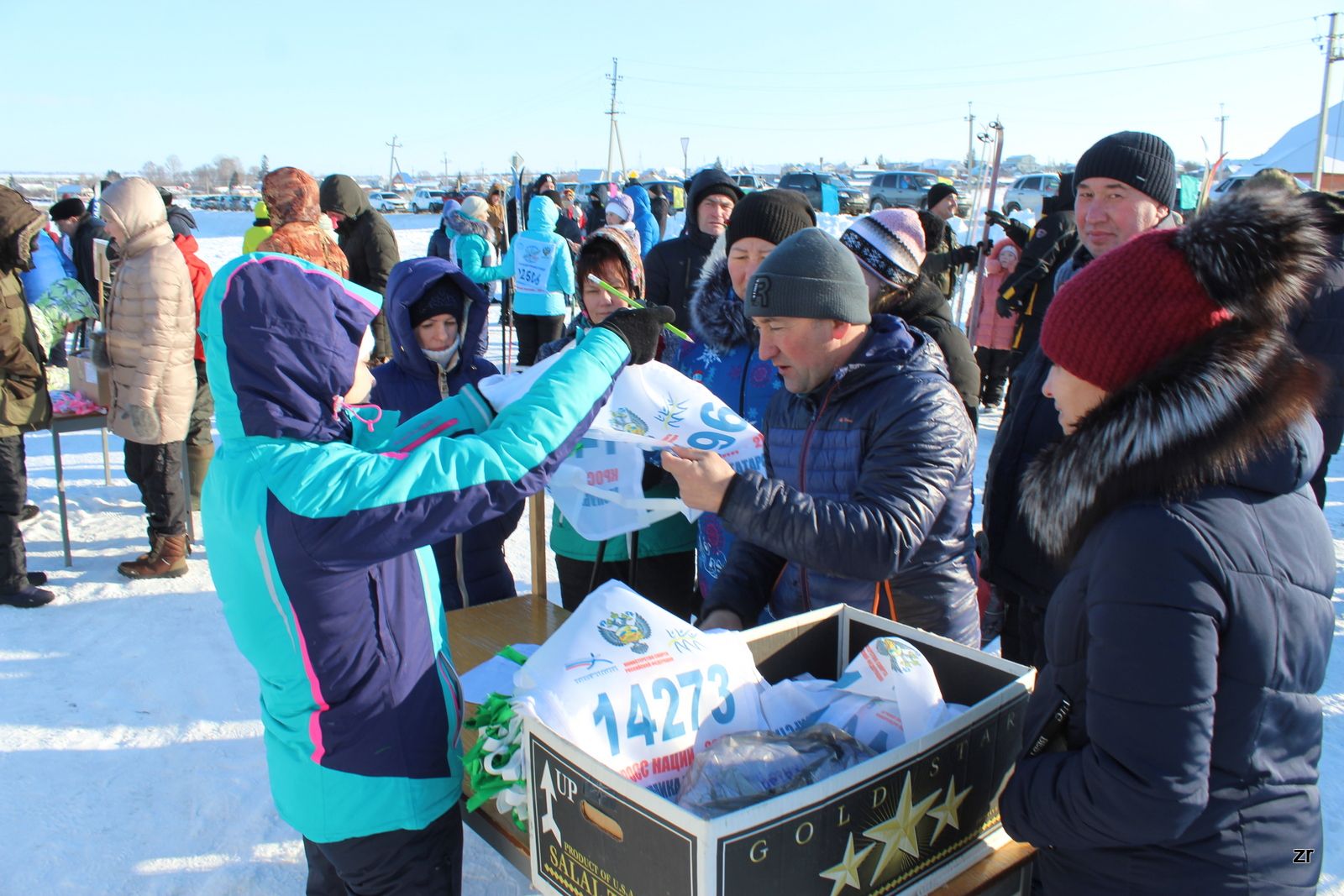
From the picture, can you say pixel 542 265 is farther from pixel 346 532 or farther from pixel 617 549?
pixel 346 532

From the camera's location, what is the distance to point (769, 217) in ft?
9.21

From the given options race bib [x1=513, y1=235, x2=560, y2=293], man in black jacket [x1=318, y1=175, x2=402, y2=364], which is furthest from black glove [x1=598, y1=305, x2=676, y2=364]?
race bib [x1=513, y1=235, x2=560, y2=293]

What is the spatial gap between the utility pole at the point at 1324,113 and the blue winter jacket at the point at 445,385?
1466 cm

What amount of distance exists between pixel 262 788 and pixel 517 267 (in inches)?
225

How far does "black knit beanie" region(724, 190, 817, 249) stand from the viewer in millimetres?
2799

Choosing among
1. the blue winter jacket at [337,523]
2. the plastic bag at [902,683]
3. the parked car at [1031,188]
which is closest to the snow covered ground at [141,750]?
the blue winter jacket at [337,523]

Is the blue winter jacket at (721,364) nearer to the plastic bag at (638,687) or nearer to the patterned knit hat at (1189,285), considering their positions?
the plastic bag at (638,687)

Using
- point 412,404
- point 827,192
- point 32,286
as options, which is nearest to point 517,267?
point 32,286

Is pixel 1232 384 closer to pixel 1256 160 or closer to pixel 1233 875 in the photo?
pixel 1233 875

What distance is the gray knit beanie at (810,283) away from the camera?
5.90 feet

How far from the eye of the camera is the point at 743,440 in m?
2.13

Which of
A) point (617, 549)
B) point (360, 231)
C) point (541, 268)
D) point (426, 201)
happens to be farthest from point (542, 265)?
point (426, 201)

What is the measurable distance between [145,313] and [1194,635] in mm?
4896

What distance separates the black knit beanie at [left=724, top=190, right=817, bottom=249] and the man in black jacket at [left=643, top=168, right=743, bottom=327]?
1.92m
